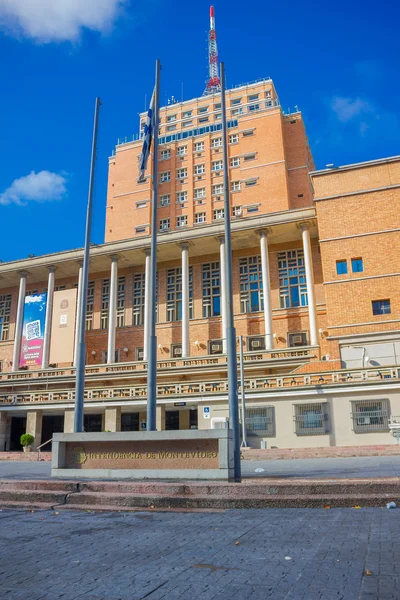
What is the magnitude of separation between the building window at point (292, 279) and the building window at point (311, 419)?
1312 cm

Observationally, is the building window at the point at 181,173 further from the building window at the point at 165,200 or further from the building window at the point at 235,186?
the building window at the point at 235,186

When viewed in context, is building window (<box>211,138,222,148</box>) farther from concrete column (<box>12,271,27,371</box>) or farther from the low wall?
the low wall

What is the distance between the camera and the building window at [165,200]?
215ft

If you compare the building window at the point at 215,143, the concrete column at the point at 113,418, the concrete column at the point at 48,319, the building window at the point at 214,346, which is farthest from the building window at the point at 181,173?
the concrete column at the point at 113,418

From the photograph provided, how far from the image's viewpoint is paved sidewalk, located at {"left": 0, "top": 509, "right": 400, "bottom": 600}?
4.06 meters

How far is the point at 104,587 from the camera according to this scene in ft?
13.8

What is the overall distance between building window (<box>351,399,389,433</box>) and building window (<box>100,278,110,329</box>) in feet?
83.7

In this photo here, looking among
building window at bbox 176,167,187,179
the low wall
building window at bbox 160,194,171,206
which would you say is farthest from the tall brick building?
the low wall

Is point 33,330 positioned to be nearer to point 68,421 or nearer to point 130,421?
point 68,421

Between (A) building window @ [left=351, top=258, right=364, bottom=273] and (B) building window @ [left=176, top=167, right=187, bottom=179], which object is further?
(B) building window @ [left=176, top=167, right=187, bottom=179]

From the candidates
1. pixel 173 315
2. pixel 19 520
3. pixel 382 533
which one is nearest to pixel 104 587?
pixel 382 533

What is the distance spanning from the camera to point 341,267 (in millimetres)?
34000

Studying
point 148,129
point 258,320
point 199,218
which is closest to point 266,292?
point 258,320

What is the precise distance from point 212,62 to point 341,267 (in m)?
59.7
